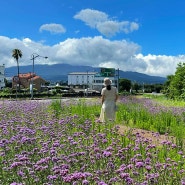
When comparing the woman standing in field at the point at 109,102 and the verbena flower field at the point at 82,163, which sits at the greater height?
the woman standing in field at the point at 109,102

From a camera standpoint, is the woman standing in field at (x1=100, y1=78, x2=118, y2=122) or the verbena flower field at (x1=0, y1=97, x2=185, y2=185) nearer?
the verbena flower field at (x1=0, y1=97, x2=185, y2=185)

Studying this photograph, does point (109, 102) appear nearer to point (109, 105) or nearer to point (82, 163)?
point (109, 105)

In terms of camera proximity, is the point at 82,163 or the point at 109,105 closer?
the point at 82,163

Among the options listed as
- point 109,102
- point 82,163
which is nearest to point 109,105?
point 109,102

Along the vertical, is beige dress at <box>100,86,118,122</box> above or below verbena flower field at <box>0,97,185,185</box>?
above

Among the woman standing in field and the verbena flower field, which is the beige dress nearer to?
the woman standing in field

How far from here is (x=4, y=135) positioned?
806cm

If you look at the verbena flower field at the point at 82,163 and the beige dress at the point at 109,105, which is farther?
the beige dress at the point at 109,105

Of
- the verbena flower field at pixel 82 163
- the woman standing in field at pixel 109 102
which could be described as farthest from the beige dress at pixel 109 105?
the verbena flower field at pixel 82 163

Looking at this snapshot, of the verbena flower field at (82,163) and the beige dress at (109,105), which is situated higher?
the beige dress at (109,105)

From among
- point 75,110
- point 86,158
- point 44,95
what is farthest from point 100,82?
point 86,158

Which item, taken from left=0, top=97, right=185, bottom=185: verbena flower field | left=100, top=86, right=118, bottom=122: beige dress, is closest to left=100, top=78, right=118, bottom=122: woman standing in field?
left=100, top=86, right=118, bottom=122: beige dress

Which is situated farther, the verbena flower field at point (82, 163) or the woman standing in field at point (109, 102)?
the woman standing in field at point (109, 102)

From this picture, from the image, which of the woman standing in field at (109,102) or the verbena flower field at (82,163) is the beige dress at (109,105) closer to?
the woman standing in field at (109,102)
